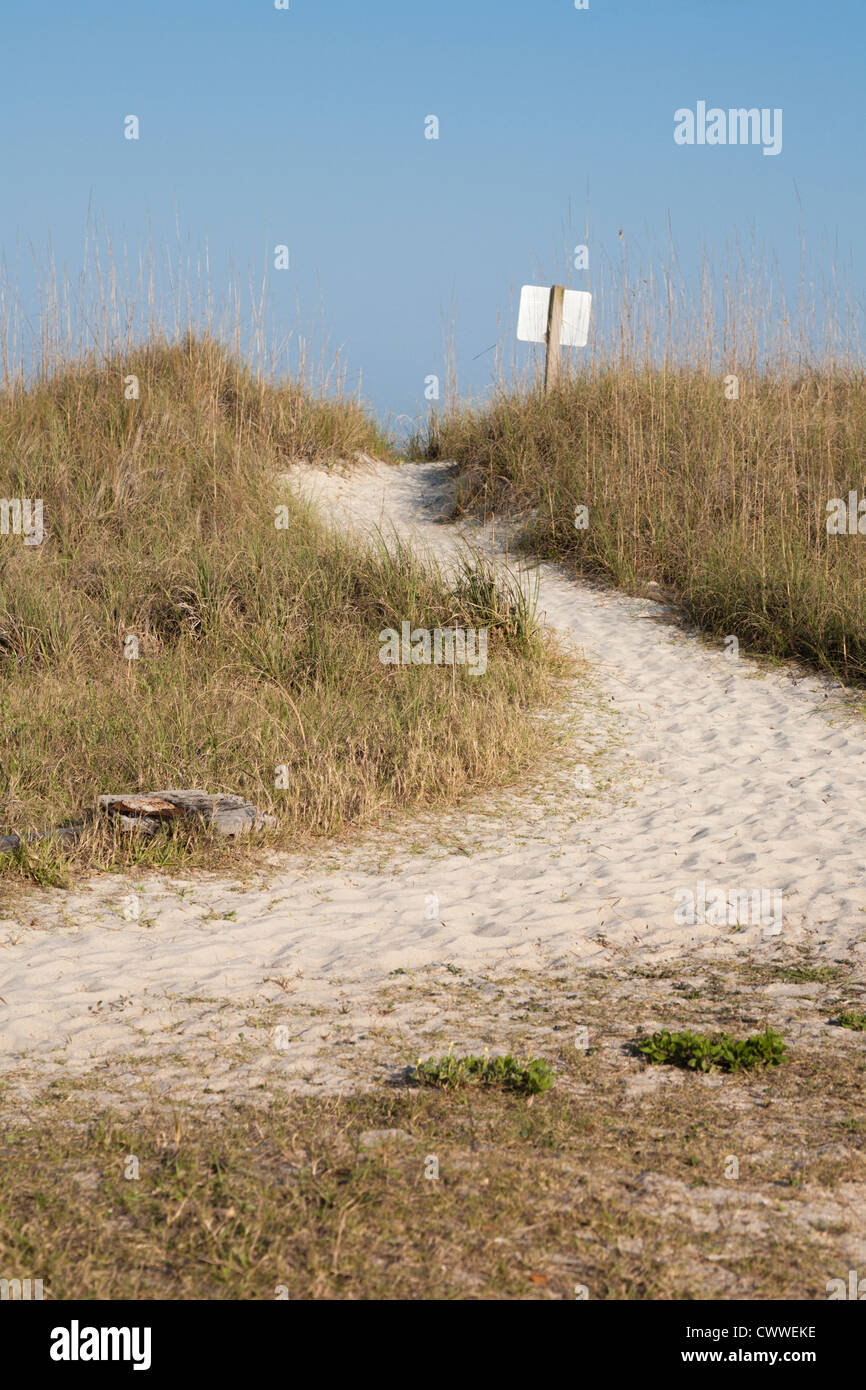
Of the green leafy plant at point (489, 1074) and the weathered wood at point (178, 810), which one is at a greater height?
the weathered wood at point (178, 810)

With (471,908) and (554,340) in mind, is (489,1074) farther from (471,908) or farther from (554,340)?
(554,340)

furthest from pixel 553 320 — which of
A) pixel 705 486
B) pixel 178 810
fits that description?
pixel 178 810

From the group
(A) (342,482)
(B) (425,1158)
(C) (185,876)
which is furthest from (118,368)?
(B) (425,1158)

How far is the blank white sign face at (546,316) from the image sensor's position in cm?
1241

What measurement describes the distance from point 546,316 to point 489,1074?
10.7 meters

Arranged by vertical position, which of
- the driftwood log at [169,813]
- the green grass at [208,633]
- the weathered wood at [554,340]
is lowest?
the driftwood log at [169,813]

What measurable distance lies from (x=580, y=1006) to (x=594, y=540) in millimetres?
7219

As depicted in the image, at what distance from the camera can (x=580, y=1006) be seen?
13.5ft

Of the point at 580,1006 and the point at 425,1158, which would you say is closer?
the point at 425,1158

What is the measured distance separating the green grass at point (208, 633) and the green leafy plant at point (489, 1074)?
234 cm

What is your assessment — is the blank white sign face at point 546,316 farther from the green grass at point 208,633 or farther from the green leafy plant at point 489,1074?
the green leafy plant at point 489,1074

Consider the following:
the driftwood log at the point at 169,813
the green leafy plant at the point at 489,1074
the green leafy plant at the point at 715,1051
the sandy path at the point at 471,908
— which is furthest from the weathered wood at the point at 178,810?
the green leafy plant at the point at 715,1051

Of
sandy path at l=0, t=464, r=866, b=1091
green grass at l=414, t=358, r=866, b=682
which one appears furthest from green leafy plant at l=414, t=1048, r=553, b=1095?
green grass at l=414, t=358, r=866, b=682
